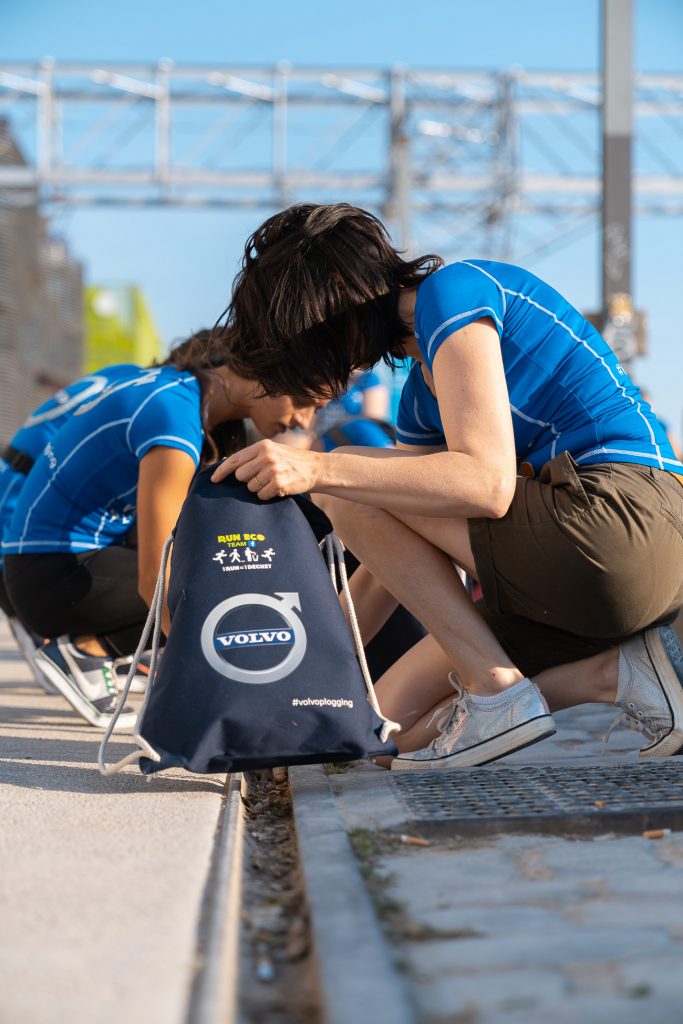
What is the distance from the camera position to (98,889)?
155 cm

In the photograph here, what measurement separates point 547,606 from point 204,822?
0.90 meters

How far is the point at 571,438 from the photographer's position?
8.31 ft

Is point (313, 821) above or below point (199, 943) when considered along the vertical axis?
below

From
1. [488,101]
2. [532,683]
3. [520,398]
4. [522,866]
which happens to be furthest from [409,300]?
[488,101]

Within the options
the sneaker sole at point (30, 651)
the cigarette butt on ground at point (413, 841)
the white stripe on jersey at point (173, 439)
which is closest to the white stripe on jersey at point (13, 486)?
the sneaker sole at point (30, 651)

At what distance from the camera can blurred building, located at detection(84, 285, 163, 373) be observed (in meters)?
26.2

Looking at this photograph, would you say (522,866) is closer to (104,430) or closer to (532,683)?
(532,683)

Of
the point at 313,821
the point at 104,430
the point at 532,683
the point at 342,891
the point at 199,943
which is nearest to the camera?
the point at 199,943

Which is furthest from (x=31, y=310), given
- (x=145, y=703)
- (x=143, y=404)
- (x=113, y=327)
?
(x=145, y=703)

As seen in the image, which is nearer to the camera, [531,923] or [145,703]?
[531,923]

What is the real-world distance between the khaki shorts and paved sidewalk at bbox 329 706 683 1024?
2.05 ft

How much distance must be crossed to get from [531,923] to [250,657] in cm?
86

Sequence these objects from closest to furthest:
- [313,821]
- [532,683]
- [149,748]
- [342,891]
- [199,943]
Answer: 1. [199,943]
2. [342,891]
3. [313,821]
4. [149,748]
5. [532,683]

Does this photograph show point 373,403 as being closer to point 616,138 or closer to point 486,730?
point 616,138
